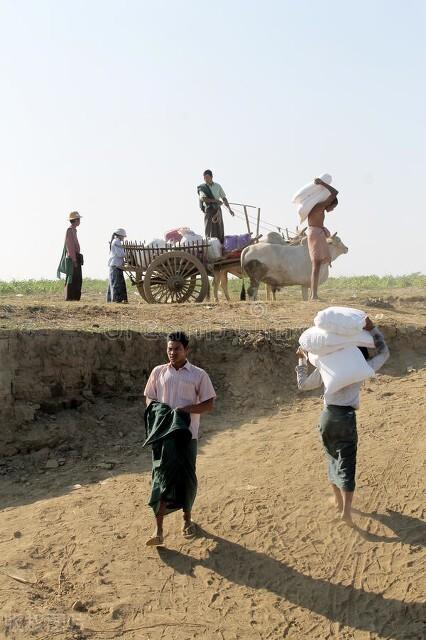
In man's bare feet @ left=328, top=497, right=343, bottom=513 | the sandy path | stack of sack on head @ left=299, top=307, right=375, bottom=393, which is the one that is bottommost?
the sandy path

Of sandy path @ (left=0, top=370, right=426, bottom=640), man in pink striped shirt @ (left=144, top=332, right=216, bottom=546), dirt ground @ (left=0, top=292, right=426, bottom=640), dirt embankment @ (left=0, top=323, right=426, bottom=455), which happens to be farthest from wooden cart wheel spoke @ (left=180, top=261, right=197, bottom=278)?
man in pink striped shirt @ (left=144, top=332, right=216, bottom=546)

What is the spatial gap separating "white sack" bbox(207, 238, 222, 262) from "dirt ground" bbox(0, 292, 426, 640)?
484cm

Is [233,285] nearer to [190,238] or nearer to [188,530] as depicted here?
[190,238]

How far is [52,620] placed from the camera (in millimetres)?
4898

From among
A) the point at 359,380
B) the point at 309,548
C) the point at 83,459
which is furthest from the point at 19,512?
the point at 359,380

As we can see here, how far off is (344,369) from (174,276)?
6981 millimetres

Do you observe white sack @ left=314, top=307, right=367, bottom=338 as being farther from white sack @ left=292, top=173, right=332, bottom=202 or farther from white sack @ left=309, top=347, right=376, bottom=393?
white sack @ left=292, top=173, right=332, bottom=202

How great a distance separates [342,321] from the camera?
5148 mm

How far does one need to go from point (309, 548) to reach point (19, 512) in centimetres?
270

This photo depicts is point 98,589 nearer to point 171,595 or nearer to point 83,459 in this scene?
point 171,595

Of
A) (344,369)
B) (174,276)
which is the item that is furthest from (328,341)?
(174,276)

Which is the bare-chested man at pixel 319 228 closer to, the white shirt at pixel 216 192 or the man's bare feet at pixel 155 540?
the white shirt at pixel 216 192

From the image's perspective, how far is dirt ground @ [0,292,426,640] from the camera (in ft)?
16.3

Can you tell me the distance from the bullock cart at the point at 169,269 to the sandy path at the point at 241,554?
16.7ft
